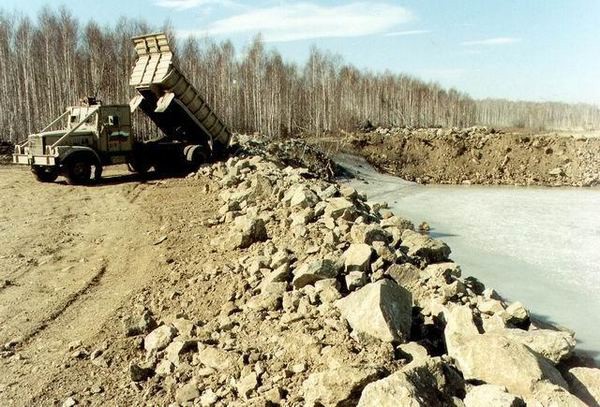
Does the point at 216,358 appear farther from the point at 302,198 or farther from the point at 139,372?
the point at 302,198

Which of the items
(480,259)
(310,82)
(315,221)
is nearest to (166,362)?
(315,221)

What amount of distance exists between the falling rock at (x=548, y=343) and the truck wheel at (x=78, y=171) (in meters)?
11.3

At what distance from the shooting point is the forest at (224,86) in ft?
85.3

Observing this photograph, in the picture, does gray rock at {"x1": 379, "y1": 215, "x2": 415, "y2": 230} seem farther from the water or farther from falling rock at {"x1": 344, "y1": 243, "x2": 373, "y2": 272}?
falling rock at {"x1": 344, "y1": 243, "x2": 373, "y2": 272}

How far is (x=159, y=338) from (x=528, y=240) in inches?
364

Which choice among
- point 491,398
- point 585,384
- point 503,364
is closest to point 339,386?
point 491,398

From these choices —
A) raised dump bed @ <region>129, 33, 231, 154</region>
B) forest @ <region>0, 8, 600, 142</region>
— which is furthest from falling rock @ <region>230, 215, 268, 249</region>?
forest @ <region>0, 8, 600, 142</region>

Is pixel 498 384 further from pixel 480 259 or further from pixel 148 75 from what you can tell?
pixel 148 75

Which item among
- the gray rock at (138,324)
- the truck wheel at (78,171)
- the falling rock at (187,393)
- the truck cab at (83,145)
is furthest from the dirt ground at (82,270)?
the truck cab at (83,145)

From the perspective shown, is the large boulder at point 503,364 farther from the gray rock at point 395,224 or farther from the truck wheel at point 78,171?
the truck wheel at point 78,171

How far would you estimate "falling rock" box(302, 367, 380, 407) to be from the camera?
3.44m

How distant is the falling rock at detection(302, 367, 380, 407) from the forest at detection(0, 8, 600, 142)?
21854 mm

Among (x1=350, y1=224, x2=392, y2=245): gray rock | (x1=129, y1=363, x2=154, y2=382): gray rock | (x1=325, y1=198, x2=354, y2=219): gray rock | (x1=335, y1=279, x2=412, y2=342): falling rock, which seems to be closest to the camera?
(x1=335, y1=279, x2=412, y2=342): falling rock

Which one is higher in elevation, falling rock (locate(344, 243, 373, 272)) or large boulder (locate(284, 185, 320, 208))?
large boulder (locate(284, 185, 320, 208))
